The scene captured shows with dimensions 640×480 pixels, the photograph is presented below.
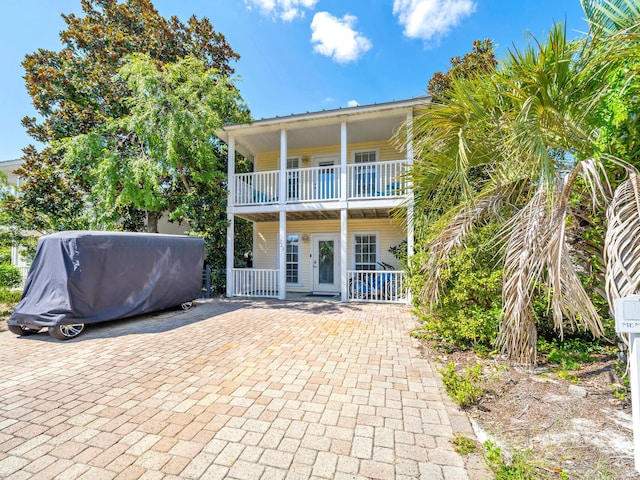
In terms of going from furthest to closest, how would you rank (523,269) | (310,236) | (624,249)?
(310,236), (523,269), (624,249)

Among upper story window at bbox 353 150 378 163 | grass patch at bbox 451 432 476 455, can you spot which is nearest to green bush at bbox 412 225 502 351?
grass patch at bbox 451 432 476 455

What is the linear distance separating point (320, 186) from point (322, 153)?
256cm

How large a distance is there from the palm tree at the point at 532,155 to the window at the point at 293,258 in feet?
25.0

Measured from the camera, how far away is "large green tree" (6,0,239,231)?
32.6 ft

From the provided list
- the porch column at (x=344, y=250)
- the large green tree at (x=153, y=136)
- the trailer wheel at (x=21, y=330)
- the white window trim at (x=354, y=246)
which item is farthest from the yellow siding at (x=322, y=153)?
the trailer wheel at (x=21, y=330)

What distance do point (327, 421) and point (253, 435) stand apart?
2.18 feet

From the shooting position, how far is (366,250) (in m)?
10.5

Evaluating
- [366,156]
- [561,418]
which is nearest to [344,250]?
[366,156]

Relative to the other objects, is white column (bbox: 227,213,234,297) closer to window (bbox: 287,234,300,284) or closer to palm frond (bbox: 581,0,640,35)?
window (bbox: 287,234,300,284)

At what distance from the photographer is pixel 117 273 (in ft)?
18.6

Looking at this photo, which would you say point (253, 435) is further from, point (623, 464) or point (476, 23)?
point (476, 23)

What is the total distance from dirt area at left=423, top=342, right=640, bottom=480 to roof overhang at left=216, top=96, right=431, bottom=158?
21.2 ft

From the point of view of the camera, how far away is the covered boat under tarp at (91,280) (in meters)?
4.92

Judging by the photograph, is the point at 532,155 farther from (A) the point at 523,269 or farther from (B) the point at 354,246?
(B) the point at 354,246
